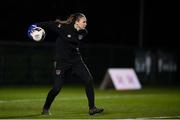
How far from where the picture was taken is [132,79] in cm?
2783

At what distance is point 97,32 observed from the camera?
50.9 m

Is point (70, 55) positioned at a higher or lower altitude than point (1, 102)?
higher

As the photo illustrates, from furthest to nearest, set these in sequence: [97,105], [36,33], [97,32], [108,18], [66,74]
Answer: [108,18] < [97,32] < [97,105] < [66,74] < [36,33]

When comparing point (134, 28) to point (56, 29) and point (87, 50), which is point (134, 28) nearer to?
point (87, 50)

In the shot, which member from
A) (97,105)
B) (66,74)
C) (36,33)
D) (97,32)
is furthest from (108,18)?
(36,33)

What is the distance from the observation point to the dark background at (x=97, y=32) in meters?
30.0

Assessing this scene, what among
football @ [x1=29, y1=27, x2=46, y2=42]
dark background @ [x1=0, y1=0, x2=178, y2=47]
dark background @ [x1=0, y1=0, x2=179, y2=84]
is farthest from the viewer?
dark background @ [x1=0, y1=0, x2=178, y2=47]

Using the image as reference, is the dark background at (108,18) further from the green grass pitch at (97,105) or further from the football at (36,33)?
the football at (36,33)

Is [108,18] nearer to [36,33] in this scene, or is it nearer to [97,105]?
[97,105]

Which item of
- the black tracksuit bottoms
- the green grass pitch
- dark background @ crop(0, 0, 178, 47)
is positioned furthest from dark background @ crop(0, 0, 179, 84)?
the black tracksuit bottoms

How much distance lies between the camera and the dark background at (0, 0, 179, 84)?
29953 millimetres

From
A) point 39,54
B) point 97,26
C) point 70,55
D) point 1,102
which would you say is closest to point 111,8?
point 97,26

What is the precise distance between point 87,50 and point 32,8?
15085 mm

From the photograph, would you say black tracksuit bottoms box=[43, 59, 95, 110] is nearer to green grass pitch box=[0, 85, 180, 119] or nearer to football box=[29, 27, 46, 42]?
green grass pitch box=[0, 85, 180, 119]
